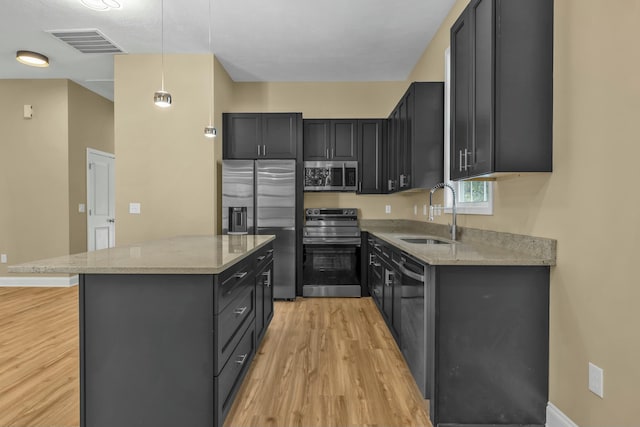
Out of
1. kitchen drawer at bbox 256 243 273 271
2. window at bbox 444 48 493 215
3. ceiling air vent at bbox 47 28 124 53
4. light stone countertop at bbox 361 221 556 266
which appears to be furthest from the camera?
ceiling air vent at bbox 47 28 124 53

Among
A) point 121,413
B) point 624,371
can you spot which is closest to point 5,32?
point 121,413

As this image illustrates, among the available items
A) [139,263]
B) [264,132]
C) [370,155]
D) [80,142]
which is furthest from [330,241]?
[80,142]

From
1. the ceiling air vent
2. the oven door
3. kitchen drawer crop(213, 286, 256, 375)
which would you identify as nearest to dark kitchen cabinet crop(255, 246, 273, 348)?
kitchen drawer crop(213, 286, 256, 375)

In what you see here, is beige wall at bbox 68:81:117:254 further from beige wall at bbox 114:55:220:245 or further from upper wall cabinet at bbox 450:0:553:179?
upper wall cabinet at bbox 450:0:553:179

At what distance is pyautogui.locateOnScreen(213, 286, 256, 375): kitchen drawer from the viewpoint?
168 centimetres

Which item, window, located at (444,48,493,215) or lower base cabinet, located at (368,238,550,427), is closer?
lower base cabinet, located at (368,238,550,427)

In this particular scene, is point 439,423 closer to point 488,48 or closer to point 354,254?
point 488,48

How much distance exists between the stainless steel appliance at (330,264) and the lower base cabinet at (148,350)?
293 cm

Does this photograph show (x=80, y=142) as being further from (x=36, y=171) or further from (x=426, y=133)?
(x=426, y=133)

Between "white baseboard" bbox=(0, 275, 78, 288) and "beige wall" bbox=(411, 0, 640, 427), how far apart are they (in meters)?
5.95

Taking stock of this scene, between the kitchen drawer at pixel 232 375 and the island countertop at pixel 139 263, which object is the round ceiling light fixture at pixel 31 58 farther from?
the kitchen drawer at pixel 232 375

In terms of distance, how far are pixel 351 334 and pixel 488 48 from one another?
8.30ft

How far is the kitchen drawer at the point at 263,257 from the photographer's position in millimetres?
2684

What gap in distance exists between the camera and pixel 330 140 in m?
4.72
